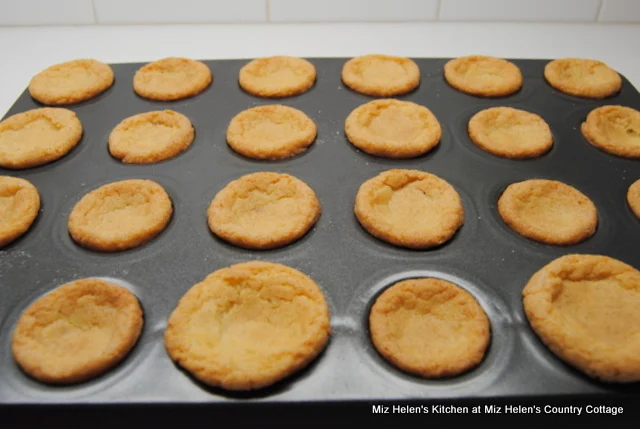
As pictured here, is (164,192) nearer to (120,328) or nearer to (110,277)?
(110,277)

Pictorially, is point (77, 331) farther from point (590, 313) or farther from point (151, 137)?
point (590, 313)

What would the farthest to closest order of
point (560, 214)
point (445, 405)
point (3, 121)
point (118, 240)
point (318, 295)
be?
1. point (3, 121)
2. point (560, 214)
3. point (118, 240)
4. point (318, 295)
5. point (445, 405)

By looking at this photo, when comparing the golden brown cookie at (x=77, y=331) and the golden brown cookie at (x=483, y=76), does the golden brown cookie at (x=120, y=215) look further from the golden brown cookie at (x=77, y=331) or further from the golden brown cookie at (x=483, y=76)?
the golden brown cookie at (x=483, y=76)

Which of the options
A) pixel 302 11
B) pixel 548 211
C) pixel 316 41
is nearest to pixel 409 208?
pixel 548 211

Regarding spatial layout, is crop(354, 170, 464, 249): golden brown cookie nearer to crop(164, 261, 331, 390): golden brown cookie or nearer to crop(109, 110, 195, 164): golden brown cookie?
crop(164, 261, 331, 390): golden brown cookie

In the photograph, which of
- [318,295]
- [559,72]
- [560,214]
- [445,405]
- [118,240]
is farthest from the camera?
[559,72]

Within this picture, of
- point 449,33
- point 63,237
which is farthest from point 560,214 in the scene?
point 449,33
